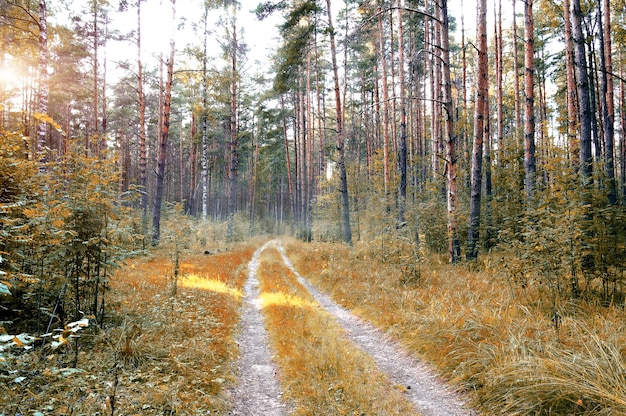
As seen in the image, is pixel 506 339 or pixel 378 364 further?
pixel 378 364

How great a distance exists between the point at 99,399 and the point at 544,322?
5.64 m

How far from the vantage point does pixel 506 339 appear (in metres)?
4.57

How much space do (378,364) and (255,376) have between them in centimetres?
185

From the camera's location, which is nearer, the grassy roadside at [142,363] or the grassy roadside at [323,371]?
the grassy roadside at [142,363]

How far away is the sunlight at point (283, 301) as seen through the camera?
7.98 metres

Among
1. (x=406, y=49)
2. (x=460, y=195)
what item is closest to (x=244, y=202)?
(x=406, y=49)

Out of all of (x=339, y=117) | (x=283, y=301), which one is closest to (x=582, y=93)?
(x=283, y=301)

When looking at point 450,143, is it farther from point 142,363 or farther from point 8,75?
point 8,75

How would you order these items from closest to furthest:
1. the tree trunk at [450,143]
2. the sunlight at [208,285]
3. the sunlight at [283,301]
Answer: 1. the sunlight at [283,301]
2. the sunlight at [208,285]
3. the tree trunk at [450,143]

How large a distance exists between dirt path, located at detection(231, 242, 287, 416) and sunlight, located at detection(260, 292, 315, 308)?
595 mm

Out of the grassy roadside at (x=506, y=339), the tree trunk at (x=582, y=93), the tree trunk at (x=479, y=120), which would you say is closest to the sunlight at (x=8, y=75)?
the grassy roadside at (x=506, y=339)

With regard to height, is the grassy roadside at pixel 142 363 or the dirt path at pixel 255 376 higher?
the grassy roadside at pixel 142 363

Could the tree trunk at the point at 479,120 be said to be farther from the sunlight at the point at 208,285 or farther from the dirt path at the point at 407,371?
the sunlight at the point at 208,285

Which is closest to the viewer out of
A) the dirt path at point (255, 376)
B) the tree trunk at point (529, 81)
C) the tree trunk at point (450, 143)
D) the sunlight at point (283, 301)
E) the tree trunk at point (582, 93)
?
the dirt path at point (255, 376)
